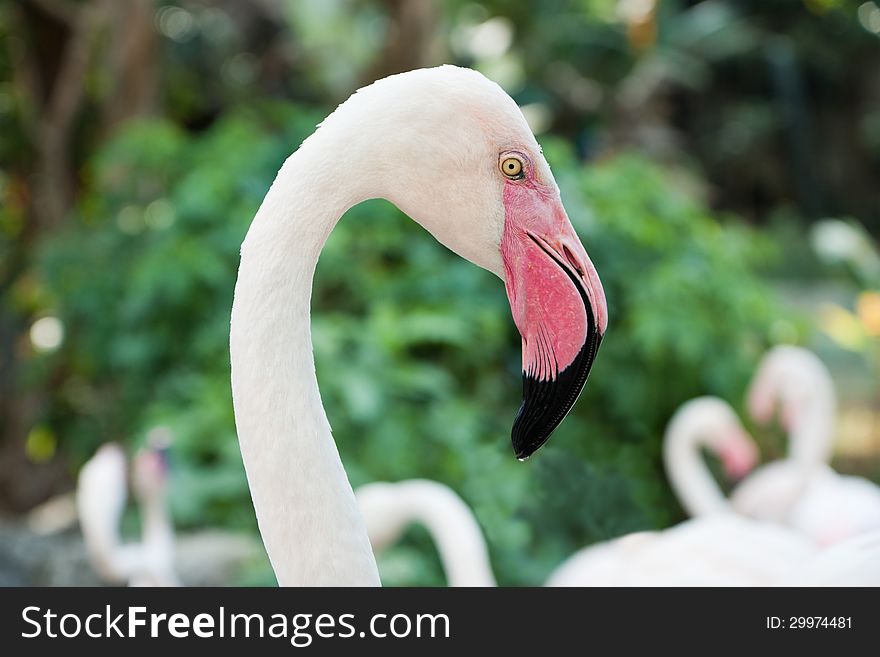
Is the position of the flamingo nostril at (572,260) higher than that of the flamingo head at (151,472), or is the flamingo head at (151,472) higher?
the flamingo head at (151,472)

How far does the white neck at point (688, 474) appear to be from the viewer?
3.88 meters

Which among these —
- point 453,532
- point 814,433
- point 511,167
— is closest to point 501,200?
point 511,167

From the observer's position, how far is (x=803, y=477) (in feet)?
12.7

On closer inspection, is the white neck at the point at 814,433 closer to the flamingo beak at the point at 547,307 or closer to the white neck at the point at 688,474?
the white neck at the point at 688,474

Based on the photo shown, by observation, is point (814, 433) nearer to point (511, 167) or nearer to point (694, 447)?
point (694, 447)

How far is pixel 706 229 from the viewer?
522 cm


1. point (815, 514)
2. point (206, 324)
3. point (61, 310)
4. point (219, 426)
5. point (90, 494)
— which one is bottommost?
point (815, 514)

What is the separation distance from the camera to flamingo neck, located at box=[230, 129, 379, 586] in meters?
1.14

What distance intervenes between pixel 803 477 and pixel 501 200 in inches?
121

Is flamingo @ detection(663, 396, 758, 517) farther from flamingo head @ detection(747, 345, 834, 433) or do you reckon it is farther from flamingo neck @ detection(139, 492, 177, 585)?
flamingo neck @ detection(139, 492, 177, 585)

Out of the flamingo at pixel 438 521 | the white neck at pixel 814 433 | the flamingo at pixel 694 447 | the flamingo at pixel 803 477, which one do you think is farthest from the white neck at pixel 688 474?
the flamingo at pixel 438 521
